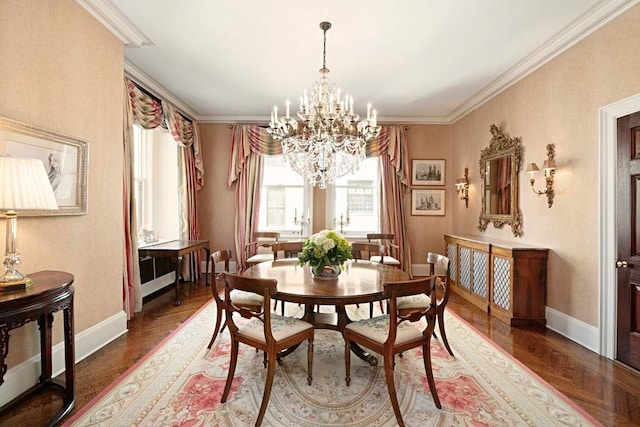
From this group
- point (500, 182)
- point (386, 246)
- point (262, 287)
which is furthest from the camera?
point (386, 246)

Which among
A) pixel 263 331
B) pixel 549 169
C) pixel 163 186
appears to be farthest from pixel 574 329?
pixel 163 186

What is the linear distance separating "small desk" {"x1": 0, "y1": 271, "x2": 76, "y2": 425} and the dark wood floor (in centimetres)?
8

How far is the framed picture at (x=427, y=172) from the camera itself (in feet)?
18.9

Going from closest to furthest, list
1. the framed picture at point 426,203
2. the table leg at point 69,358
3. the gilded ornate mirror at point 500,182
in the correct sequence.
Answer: the table leg at point 69,358
the gilded ornate mirror at point 500,182
the framed picture at point 426,203

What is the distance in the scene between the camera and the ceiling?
268cm

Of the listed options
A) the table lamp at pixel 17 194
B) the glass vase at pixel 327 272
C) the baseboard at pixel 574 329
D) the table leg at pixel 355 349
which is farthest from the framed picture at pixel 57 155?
the baseboard at pixel 574 329

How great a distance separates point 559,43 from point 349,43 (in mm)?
2109

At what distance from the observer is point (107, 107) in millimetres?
2904

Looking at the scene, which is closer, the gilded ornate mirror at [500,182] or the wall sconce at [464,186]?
the gilded ornate mirror at [500,182]

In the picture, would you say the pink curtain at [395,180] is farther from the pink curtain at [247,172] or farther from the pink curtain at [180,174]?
the pink curtain at [180,174]

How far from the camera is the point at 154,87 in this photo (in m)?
4.26

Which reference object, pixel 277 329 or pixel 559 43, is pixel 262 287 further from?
pixel 559 43

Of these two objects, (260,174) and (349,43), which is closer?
(349,43)

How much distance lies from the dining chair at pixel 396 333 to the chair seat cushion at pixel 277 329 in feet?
1.18
